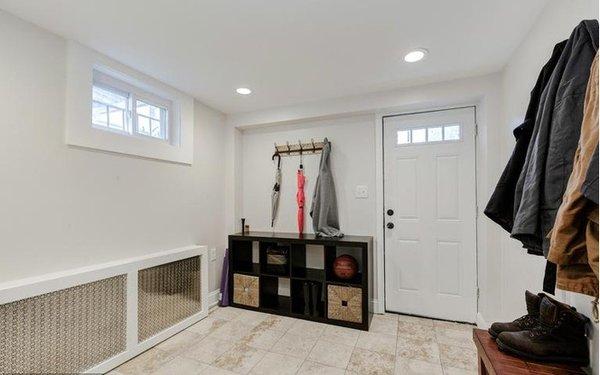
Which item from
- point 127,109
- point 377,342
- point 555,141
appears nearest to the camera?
point 555,141

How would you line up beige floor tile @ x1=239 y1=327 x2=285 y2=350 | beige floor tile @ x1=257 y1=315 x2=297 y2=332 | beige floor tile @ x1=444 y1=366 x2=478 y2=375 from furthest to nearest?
beige floor tile @ x1=257 y1=315 x2=297 y2=332 < beige floor tile @ x1=239 y1=327 x2=285 y2=350 < beige floor tile @ x1=444 y1=366 x2=478 y2=375

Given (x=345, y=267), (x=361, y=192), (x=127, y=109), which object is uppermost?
(x=127, y=109)

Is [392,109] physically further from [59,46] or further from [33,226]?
[33,226]

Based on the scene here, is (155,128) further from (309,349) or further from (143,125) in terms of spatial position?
(309,349)

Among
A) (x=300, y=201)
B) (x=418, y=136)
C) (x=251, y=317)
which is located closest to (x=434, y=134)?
(x=418, y=136)

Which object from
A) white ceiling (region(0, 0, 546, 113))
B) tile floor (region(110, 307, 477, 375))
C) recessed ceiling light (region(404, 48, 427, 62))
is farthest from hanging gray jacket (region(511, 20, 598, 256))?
tile floor (region(110, 307, 477, 375))

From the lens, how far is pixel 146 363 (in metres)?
2.11

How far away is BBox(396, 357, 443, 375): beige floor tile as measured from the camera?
1.99m

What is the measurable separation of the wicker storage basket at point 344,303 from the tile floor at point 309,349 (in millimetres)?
117

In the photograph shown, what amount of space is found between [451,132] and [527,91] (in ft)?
3.00

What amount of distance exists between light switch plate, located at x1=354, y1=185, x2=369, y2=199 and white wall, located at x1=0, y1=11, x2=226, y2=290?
1.98 m

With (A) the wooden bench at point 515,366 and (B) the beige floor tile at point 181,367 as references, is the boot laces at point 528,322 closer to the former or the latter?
(A) the wooden bench at point 515,366

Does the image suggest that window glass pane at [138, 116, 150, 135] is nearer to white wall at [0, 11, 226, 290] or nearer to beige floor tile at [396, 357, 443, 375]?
white wall at [0, 11, 226, 290]

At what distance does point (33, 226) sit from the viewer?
178 centimetres
